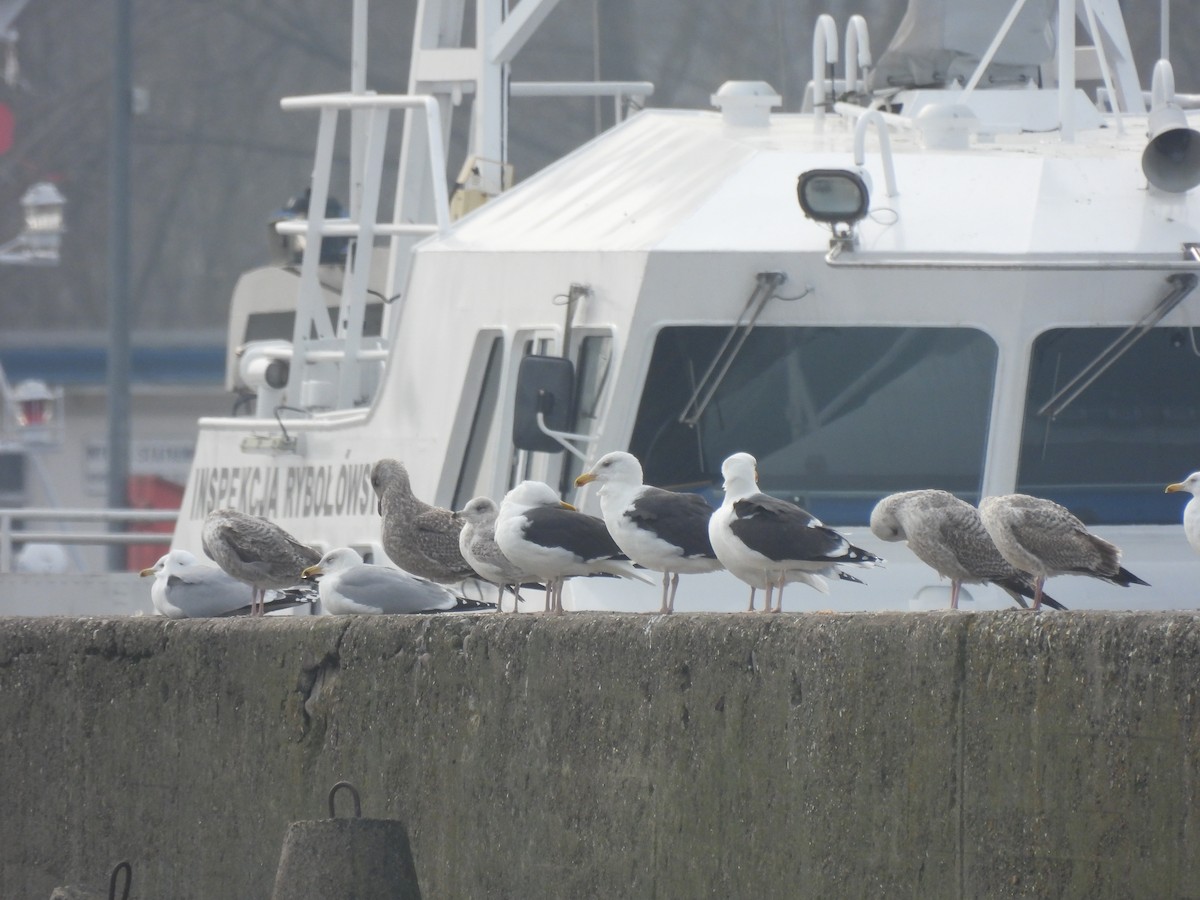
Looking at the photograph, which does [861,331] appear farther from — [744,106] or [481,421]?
[744,106]

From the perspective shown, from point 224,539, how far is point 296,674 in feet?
6.88

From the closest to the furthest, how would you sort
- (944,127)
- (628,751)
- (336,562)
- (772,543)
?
(628,751)
(772,543)
(336,562)
(944,127)

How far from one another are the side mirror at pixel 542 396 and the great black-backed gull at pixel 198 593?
111cm

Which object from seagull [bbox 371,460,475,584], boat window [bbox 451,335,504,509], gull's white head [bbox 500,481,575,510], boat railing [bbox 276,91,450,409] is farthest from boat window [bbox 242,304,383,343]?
gull's white head [bbox 500,481,575,510]

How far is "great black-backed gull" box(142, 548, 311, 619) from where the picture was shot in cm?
952

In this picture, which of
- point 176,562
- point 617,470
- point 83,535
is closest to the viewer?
point 617,470

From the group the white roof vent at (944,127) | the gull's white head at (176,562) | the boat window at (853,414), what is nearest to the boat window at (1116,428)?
the boat window at (853,414)

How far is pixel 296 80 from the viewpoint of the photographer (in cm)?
4112

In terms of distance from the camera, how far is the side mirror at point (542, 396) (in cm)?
995

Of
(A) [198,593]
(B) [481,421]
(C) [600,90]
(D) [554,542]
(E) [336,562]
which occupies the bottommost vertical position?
(A) [198,593]

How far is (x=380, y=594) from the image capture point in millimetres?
8516

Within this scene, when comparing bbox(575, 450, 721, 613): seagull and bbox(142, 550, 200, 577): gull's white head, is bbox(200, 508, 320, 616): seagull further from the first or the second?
bbox(575, 450, 721, 613): seagull

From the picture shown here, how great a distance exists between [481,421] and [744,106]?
1982mm

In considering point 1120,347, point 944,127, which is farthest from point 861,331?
point 944,127
